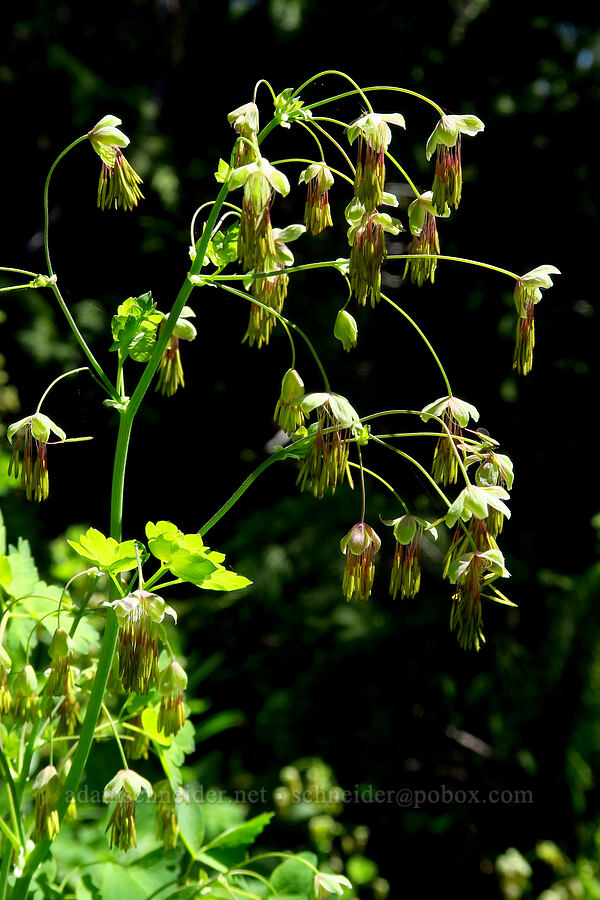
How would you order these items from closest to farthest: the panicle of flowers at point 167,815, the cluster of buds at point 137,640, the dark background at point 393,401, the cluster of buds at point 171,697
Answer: the cluster of buds at point 137,640
the cluster of buds at point 171,697
the panicle of flowers at point 167,815
the dark background at point 393,401

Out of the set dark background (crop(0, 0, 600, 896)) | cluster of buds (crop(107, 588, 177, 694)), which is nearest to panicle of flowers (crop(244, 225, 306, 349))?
cluster of buds (crop(107, 588, 177, 694))

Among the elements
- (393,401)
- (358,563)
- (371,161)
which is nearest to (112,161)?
(371,161)

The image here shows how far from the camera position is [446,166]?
0.88m

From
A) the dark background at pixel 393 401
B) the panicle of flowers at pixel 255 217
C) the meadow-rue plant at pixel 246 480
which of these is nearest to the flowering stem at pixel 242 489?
the meadow-rue plant at pixel 246 480

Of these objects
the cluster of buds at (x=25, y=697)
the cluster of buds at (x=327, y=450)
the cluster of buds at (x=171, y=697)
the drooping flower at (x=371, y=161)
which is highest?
the drooping flower at (x=371, y=161)

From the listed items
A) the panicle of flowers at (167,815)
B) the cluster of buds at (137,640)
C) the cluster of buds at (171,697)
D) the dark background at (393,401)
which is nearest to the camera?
the cluster of buds at (137,640)

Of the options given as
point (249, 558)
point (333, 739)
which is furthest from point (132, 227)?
point (333, 739)

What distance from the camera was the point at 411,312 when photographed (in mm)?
3189

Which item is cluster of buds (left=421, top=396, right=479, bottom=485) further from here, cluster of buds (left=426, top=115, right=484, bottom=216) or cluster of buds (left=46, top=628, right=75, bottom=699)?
cluster of buds (left=46, top=628, right=75, bottom=699)

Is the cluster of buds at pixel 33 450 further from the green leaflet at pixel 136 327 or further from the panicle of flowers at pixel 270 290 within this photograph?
the panicle of flowers at pixel 270 290

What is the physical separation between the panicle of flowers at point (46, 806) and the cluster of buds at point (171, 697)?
0.16 meters

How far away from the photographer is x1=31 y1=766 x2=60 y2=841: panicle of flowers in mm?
943

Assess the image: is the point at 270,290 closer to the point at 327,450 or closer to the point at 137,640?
the point at 327,450

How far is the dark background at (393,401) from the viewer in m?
3.16
